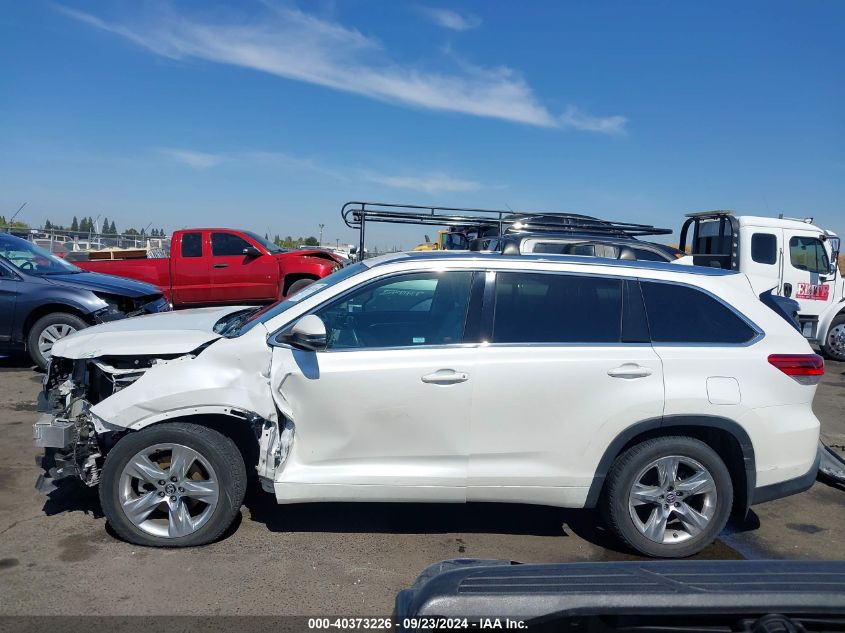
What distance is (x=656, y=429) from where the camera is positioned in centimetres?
415

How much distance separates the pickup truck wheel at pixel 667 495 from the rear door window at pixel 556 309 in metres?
0.73

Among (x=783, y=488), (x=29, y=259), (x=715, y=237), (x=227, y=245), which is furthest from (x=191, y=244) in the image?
(x=783, y=488)

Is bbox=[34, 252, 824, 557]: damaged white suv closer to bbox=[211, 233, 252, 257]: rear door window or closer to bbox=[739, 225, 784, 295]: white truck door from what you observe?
bbox=[739, 225, 784, 295]: white truck door

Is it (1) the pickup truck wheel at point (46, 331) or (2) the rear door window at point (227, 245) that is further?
(2) the rear door window at point (227, 245)

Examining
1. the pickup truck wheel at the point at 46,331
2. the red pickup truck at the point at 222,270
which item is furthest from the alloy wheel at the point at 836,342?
the pickup truck wheel at the point at 46,331

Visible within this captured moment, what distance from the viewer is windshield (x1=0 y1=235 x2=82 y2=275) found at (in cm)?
909

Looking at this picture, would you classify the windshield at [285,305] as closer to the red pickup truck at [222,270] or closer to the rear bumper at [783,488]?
the rear bumper at [783,488]

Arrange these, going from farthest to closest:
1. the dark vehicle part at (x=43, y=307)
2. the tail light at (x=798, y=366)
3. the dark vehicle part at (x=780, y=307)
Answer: the dark vehicle part at (x=43, y=307)
the dark vehicle part at (x=780, y=307)
the tail light at (x=798, y=366)

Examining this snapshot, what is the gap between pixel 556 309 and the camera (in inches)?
167

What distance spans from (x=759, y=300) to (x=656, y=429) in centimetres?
112

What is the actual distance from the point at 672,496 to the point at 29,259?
28.5ft

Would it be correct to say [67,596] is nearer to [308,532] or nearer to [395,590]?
[308,532]

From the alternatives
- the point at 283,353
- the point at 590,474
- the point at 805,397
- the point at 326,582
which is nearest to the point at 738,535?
the point at 805,397

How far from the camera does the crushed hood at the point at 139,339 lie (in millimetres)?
4148
